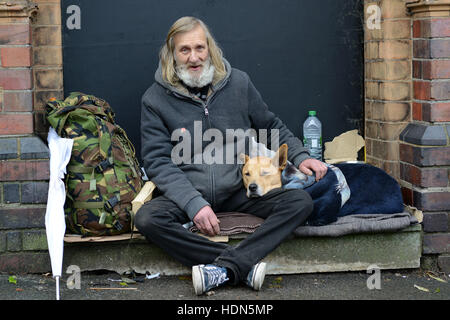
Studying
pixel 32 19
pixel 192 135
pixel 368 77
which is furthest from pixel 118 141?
pixel 368 77

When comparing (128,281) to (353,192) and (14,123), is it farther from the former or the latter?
(353,192)

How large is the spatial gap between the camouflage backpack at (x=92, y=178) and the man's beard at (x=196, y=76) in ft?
1.99

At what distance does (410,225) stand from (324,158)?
1.08 metres

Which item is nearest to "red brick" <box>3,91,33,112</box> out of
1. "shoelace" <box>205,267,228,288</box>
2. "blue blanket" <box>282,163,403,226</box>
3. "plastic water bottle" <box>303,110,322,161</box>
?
"shoelace" <box>205,267,228,288</box>

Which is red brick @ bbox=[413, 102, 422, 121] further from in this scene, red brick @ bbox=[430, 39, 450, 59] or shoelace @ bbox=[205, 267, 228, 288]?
shoelace @ bbox=[205, 267, 228, 288]

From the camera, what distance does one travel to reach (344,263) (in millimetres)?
4562

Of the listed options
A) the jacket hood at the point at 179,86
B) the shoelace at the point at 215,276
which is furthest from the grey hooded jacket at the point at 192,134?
the shoelace at the point at 215,276

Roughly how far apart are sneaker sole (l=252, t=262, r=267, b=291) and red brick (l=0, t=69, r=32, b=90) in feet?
6.11

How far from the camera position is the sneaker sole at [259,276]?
4145 millimetres

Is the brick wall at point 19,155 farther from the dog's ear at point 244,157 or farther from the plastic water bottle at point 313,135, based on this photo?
the plastic water bottle at point 313,135

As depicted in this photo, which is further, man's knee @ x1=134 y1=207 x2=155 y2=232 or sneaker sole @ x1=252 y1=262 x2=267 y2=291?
man's knee @ x1=134 y1=207 x2=155 y2=232

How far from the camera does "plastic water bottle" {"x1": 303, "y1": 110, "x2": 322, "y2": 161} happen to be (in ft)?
17.5

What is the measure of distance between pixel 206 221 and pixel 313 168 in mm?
847
